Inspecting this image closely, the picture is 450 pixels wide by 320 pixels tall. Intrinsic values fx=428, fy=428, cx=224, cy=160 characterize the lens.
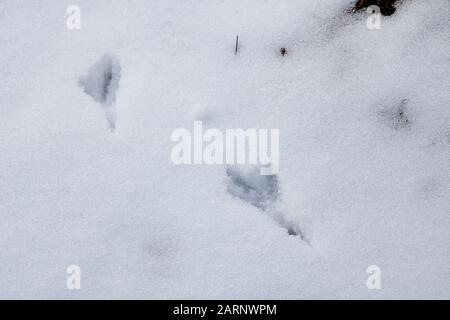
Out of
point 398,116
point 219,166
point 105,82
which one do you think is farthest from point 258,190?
point 105,82

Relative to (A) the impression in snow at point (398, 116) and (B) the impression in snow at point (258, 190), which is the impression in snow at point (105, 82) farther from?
(A) the impression in snow at point (398, 116)

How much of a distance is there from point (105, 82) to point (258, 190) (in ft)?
2.84

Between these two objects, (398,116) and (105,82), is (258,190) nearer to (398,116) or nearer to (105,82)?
(398,116)

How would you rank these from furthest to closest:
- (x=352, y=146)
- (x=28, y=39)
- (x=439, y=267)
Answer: (x=28, y=39), (x=352, y=146), (x=439, y=267)

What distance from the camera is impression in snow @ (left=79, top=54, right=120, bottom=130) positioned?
1.95m

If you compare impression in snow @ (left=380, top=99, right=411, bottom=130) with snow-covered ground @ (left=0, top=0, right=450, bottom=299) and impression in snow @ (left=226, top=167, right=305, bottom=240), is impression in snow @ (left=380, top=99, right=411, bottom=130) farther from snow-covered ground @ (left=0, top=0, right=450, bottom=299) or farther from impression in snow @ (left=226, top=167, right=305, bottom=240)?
impression in snow @ (left=226, top=167, right=305, bottom=240)

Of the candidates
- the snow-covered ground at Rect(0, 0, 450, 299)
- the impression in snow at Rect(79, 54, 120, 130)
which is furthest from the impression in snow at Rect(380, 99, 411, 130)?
the impression in snow at Rect(79, 54, 120, 130)

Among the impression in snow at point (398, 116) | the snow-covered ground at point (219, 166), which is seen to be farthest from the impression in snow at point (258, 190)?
the impression in snow at point (398, 116)

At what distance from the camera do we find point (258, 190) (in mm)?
1863

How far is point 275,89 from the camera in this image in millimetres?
1959

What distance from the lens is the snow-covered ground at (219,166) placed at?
179 cm

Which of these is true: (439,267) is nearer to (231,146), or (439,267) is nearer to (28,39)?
(231,146)
